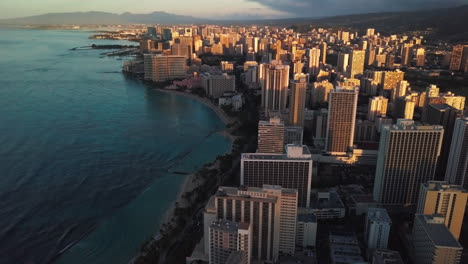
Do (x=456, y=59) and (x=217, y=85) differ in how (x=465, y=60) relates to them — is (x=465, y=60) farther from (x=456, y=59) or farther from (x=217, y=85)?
(x=217, y=85)

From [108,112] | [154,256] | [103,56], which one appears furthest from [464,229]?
[103,56]

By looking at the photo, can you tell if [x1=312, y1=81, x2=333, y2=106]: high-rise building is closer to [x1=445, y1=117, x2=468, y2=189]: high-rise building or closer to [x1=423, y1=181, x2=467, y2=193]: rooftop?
[x1=445, y1=117, x2=468, y2=189]: high-rise building

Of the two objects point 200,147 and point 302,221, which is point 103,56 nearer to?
point 200,147

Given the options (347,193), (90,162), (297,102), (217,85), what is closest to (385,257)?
(347,193)

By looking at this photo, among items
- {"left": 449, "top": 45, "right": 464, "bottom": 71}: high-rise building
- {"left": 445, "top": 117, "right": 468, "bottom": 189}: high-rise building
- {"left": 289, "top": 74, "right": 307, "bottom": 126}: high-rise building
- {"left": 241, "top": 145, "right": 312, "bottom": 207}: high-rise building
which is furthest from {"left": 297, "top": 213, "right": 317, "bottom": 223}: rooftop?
{"left": 449, "top": 45, "right": 464, "bottom": 71}: high-rise building

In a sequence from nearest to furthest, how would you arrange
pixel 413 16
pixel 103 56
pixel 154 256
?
pixel 154 256 < pixel 103 56 < pixel 413 16

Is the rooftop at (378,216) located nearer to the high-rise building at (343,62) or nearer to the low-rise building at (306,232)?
the low-rise building at (306,232)
